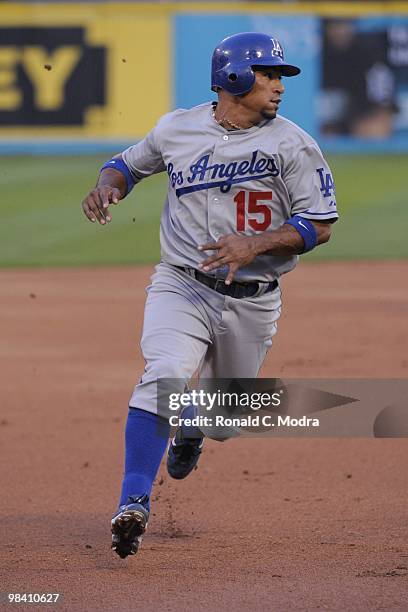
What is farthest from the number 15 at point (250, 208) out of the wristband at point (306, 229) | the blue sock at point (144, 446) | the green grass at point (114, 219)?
the green grass at point (114, 219)

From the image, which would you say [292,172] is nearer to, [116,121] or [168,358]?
[168,358]

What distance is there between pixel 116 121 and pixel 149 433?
18786 mm

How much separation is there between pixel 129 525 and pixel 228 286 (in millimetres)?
1102

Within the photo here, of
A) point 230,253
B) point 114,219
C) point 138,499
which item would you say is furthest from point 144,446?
point 114,219

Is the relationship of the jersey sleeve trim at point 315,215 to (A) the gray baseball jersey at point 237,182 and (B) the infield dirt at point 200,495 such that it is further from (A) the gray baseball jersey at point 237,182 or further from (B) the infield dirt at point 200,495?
(B) the infield dirt at point 200,495

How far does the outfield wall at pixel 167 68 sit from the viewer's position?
74.5 ft

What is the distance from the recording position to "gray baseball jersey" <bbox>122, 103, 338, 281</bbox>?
16.0 feet

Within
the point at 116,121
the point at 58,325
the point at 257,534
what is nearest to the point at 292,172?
the point at 257,534

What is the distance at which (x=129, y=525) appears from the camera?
4.42m

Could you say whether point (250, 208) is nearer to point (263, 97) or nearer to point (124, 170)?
point (263, 97)

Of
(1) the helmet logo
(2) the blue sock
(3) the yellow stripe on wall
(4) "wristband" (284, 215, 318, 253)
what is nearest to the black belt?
(4) "wristband" (284, 215, 318, 253)

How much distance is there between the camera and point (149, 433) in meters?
4.64

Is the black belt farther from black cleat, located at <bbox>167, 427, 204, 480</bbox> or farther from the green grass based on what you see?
the green grass

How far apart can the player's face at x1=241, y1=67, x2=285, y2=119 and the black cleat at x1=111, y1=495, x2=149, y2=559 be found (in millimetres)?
1558
